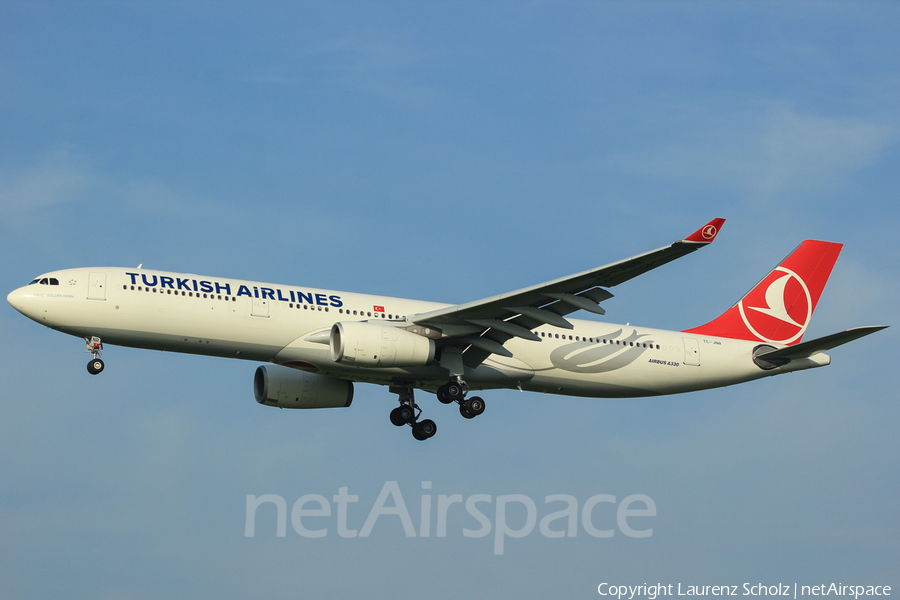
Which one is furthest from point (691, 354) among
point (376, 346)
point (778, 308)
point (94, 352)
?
point (94, 352)

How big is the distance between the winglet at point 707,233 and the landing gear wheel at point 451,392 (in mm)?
10502

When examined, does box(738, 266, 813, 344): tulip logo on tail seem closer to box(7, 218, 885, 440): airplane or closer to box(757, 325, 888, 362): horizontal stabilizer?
box(7, 218, 885, 440): airplane

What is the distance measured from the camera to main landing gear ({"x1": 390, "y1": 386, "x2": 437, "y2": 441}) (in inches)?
1510

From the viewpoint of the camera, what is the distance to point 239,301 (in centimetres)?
3338

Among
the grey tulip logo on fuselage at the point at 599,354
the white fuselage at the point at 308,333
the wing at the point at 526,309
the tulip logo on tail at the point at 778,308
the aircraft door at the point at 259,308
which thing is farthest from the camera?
the tulip logo on tail at the point at 778,308

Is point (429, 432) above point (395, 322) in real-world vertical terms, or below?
below

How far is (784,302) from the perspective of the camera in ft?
134

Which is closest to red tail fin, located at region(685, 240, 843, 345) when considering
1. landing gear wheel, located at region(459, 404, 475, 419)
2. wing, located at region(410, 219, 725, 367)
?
wing, located at region(410, 219, 725, 367)

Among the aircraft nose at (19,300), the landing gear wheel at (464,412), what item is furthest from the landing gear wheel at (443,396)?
the aircraft nose at (19,300)

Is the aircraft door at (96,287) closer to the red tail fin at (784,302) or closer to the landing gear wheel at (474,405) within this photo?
the landing gear wheel at (474,405)

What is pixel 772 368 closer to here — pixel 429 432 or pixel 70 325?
pixel 429 432

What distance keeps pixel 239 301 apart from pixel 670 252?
43.9 ft

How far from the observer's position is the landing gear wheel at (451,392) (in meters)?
35.1

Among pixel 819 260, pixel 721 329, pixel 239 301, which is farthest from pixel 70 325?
pixel 819 260
